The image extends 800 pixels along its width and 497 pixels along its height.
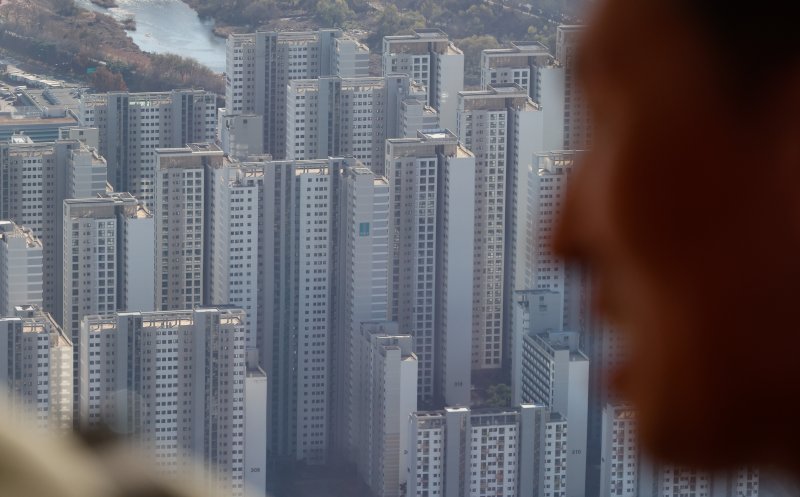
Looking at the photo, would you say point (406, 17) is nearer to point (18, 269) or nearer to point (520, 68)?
point (520, 68)

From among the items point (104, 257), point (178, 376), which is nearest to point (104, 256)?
point (104, 257)

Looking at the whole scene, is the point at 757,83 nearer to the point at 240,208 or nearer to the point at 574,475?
the point at 574,475

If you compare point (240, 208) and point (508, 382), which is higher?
point (240, 208)

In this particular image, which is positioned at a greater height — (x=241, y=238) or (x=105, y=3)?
(x=105, y=3)

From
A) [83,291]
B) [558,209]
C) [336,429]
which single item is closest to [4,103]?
[83,291]

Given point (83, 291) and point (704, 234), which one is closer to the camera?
point (704, 234)

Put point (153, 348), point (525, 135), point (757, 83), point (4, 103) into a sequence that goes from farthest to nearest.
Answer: point (4, 103)
point (525, 135)
point (153, 348)
point (757, 83)
